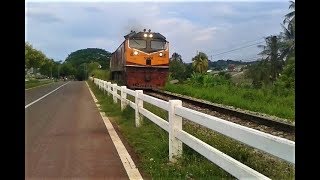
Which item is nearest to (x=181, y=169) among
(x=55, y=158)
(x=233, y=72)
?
(x=55, y=158)

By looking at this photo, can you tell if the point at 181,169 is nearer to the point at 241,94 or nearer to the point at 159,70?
the point at 241,94

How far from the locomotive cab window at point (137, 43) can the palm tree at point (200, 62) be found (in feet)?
87.5

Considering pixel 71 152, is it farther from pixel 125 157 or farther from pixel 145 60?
pixel 145 60

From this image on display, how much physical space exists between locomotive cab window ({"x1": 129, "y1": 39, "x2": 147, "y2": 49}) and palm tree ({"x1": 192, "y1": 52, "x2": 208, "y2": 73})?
2668cm


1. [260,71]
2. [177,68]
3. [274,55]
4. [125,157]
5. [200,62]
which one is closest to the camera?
[125,157]

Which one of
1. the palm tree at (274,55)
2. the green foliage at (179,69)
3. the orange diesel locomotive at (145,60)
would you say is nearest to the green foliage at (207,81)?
the orange diesel locomotive at (145,60)

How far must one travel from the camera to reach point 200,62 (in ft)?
175

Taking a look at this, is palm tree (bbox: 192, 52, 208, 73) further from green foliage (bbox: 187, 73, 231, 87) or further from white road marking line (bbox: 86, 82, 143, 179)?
white road marking line (bbox: 86, 82, 143, 179)

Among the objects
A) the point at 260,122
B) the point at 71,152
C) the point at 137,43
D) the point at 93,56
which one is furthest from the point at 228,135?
the point at 93,56

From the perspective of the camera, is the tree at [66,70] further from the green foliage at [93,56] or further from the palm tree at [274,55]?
Answer: the palm tree at [274,55]

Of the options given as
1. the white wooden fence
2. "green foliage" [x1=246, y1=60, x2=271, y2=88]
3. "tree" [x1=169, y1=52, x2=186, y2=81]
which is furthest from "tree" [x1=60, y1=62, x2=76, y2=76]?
the white wooden fence

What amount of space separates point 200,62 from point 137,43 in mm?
27738

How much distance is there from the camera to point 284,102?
53.1ft
